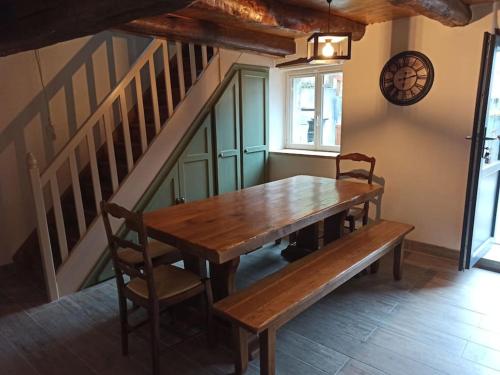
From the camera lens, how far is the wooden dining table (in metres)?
1.98

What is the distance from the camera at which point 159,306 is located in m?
2.00

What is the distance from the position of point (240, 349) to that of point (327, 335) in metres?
0.71

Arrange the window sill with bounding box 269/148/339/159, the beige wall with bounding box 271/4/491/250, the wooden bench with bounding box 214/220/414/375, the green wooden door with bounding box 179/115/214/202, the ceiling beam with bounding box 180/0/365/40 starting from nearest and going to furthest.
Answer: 1. the wooden bench with bounding box 214/220/414/375
2. the ceiling beam with bounding box 180/0/365/40
3. the beige wall with bounding box 271/4/491/250
4. the green wooden door with bounding box 179/115/214/202
5. the window sill with bounding box 269/148/339/159

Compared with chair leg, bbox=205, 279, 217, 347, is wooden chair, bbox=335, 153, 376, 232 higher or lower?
higher

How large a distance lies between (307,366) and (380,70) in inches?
118

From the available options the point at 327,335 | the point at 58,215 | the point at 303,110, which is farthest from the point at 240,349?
the point at 303,110

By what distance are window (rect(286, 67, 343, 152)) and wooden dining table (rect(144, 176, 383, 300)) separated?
1875 millimetres

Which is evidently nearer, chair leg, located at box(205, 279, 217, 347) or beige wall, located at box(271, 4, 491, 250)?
chair leg, located at box(205, 279, 217, 347)

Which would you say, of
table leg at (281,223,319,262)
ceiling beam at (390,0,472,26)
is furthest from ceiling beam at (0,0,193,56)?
table leg at (281,223,319,262)

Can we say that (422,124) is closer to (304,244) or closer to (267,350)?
(304,244)

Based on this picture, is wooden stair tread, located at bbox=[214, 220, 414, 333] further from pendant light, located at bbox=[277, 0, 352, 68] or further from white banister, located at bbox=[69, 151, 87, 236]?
white banister, located at bbox=[69, 151, 87, 236]

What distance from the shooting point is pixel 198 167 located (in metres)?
4.04

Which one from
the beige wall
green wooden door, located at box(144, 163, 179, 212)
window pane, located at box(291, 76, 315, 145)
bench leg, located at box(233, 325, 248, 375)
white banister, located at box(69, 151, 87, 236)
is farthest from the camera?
window pane, located at box(291, 76, 315, 145)

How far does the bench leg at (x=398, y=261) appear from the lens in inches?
121
